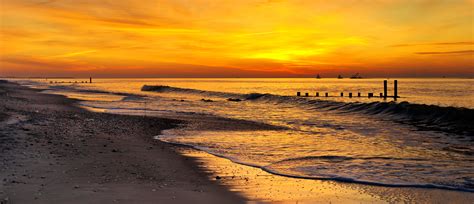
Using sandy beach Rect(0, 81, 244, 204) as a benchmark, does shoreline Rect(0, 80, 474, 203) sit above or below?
below

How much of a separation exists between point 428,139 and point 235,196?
11958 mm

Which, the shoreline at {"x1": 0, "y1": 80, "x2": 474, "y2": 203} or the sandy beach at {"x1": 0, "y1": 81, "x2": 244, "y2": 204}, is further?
the shoreline at {"x1": 0, "y1": 80, "x2": 474, "y2": 203}

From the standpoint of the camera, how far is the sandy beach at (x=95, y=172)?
716 cm

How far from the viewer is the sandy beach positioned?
7.16 metres

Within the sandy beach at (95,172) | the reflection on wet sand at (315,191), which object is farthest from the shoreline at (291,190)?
the sandy beach at (95,172)

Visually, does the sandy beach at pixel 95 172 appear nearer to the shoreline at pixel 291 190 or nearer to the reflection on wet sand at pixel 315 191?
the shoreline at pixel 291 190

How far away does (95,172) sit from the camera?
356 inches

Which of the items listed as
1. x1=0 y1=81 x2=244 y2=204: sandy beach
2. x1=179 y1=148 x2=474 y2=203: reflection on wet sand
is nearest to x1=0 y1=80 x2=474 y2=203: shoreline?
x1=179 y1=148 x2=474 y2=203: reflection on wet sand

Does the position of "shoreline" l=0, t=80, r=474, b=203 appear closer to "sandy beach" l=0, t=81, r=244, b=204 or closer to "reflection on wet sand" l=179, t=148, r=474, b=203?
"reflection on wet sand" l=179, t=148, r=474, b=203

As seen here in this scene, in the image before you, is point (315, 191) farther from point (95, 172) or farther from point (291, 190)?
point (95, 172)

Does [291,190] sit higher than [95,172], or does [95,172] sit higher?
[95,172]

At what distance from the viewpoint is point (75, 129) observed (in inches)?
672

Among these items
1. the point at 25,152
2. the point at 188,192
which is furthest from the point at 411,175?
the point at 25,152

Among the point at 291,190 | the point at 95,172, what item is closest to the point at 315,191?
the point at 291,190
